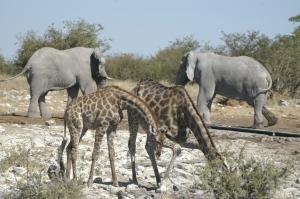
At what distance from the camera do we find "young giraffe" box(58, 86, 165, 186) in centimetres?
994

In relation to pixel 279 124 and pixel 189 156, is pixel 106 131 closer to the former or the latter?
pixel 189 156

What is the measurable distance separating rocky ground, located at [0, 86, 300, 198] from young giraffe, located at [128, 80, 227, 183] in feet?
1.12

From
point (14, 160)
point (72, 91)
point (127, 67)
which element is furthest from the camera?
point (127, 67)

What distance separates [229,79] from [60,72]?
4890mm

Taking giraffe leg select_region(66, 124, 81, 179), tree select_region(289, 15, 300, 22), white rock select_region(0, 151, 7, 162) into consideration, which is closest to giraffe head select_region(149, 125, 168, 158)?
giraffe leg select_region(66, 124, 81, 179)

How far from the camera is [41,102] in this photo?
19922 millimetres

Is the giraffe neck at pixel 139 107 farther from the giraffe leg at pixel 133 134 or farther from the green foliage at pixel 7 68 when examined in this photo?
the green foliage at pixel 7 68

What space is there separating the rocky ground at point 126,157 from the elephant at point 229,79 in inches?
56.9

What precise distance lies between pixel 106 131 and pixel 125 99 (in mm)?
577

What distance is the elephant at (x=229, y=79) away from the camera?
1880cm

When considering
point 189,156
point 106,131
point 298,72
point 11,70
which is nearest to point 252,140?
point 189,156

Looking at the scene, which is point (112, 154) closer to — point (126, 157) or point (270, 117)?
point (126, 157)

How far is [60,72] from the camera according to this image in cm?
2011

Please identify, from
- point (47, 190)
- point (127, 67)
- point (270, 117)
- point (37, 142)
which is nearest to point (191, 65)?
point (270, 117)
